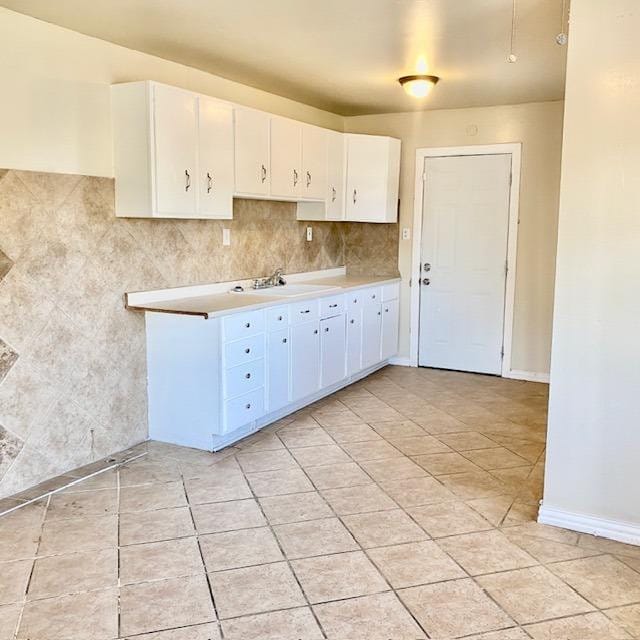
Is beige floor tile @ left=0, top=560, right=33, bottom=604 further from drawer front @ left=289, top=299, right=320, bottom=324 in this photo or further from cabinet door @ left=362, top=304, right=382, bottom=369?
cabinet door @ left=362, top=304, right=382, bottom=369

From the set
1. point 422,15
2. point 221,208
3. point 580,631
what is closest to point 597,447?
point 580,631

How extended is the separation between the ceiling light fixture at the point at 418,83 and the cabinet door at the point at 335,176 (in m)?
1.01

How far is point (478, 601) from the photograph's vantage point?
2.41m

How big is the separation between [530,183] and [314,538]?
13.1 feet

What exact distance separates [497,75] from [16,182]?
3.23m

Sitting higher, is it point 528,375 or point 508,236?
point 508,236

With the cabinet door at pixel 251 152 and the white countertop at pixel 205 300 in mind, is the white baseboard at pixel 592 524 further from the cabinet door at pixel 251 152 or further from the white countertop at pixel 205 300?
the cabinet door at pixel 251 152

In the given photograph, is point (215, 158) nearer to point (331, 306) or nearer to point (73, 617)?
point (331, 306)

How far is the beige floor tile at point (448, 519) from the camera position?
9.78 ft

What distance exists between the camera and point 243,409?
4.04 meters

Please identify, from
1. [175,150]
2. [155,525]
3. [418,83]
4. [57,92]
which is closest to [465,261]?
[418,83]

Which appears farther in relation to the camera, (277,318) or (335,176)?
(335,176)

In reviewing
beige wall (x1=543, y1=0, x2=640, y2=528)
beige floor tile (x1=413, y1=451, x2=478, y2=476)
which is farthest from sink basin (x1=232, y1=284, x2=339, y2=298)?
beige wall (x1=543, y1=0, x2=640, y2=528)

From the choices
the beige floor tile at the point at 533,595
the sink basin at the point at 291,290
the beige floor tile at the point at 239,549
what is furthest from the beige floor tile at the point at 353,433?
the beige floor tile at the point at 533,595
